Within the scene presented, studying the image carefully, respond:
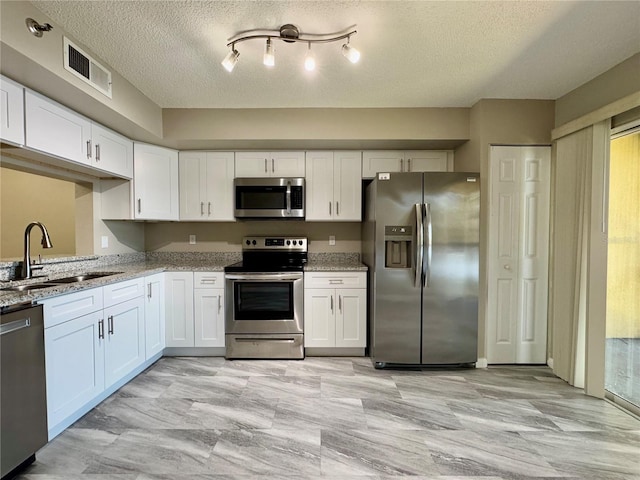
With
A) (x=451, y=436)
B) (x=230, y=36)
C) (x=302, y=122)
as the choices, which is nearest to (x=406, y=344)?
(x=451, y=436)

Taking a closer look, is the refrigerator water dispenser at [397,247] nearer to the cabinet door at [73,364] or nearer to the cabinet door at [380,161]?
the cabinet door at [380,161]

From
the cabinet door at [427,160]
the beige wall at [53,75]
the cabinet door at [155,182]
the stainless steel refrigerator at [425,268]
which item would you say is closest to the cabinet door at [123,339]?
the cabinet door at [155,182]

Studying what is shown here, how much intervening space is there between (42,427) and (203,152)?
2.65 m

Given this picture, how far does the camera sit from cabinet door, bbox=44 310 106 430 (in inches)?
71.2

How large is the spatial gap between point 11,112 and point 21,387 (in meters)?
1.51

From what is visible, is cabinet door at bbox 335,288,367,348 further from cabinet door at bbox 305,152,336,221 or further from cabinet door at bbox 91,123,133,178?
cabinet door at bbox 91,123,133,178

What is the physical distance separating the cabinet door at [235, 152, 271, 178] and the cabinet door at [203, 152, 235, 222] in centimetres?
7

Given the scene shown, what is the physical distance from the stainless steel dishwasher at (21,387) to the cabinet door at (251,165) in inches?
84.9

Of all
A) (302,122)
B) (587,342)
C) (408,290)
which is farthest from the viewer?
(302,122)

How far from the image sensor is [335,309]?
125 inches

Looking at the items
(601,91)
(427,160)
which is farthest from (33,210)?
(601,91)

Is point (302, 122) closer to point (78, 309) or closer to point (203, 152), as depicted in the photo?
point (203, 152)

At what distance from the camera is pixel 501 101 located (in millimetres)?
2873

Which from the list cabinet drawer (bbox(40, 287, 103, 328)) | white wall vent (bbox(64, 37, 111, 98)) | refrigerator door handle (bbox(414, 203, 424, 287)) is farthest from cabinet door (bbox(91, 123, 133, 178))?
refrigerator door handle (bbox(414, 203, 424, 287))
